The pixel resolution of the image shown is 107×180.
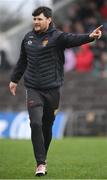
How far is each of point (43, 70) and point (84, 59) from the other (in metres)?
13.1

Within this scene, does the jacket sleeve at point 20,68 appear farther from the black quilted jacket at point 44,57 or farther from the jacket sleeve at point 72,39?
the jacket sleeve at point 72,39

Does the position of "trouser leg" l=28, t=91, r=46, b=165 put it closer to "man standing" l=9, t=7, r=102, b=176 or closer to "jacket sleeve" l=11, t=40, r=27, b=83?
"man standing" l=9, t=7, r=102, b=176

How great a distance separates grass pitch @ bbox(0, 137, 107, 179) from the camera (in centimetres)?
1179

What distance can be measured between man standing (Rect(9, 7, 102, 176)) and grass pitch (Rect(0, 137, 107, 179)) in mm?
486

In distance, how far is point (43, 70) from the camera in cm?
1200

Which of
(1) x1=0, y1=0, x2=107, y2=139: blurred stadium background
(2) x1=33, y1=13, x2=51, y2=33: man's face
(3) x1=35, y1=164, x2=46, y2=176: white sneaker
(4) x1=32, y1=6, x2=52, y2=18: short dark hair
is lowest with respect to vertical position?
(1) x1=0, y1=0, x2=107, y2=139: blurred stadium background

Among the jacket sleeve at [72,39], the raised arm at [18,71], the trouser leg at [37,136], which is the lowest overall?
the trouser leg at [37,136]

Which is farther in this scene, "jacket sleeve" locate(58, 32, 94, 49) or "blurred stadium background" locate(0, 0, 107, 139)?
"blurred stadium background" locate(0, 0, 107, 139)

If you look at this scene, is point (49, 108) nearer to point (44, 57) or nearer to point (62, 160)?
point (44, 57)

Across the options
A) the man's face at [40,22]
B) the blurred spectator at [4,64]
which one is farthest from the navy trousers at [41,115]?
the blurred spectator at [4,64]

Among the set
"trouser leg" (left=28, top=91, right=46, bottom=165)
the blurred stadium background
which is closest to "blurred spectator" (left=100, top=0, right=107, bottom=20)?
the blurred stadium background

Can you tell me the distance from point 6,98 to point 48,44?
46.3 feet

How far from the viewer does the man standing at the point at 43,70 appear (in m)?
11.8

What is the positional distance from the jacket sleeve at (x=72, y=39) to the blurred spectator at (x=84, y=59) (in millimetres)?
12981
